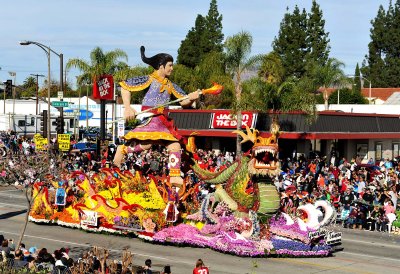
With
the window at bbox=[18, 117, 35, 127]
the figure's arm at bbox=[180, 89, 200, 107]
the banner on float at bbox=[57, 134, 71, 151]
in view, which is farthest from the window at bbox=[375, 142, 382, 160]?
the window at bbox=[18, 117, 35, 127]

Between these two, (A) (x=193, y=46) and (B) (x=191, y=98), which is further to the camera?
(A) (x=193, y=46)

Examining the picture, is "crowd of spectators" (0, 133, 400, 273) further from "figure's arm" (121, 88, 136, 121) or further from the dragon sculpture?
"figure's arm" (121, 88, 136, 121)

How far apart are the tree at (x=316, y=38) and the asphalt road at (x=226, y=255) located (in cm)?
5174

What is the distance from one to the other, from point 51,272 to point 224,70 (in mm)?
29759

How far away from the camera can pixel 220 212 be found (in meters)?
22.5

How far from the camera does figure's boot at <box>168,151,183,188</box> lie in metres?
24.1

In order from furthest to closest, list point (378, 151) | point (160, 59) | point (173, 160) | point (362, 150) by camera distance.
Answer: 1. point (378, 151)
2. point (362, 150)
3. point (160, 59)
4. point (173, 160)

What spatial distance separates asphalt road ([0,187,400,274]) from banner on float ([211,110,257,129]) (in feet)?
51.6

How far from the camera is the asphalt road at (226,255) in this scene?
65.7 feet

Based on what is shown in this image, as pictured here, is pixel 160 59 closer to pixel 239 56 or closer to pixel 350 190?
pixel 350 190

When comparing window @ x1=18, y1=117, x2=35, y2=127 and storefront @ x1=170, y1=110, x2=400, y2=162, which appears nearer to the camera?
storefront @ x1=170, y1=110, x2=400, y2=162

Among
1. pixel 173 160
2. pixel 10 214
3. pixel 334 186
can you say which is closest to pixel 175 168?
pixel 173 160

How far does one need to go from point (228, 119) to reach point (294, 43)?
36324mm

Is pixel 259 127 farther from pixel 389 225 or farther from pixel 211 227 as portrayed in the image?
pixel 211 227
